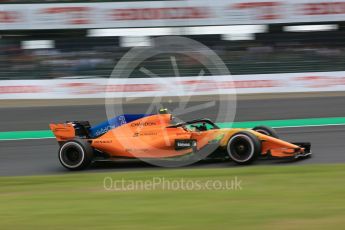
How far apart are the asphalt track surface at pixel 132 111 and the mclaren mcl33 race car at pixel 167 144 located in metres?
0.19

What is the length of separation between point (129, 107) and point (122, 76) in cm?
363

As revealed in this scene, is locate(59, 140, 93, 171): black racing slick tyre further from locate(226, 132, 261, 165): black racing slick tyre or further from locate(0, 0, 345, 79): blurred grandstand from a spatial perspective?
locate(0, 0, 345, 79): blurred grandstand

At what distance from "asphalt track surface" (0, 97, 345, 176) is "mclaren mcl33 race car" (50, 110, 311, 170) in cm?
19

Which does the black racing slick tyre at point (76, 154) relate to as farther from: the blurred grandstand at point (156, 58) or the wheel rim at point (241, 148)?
the blurred grandstand at point (156, 58)

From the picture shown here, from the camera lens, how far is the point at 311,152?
29.2 ft

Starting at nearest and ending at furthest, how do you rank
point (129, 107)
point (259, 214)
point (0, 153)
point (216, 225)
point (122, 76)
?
point (216, 225)
point (259, 214)
point (0, 153)
point (129, 107)
point (122, 76)

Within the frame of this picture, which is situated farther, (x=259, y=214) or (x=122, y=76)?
(x=122, y=76)

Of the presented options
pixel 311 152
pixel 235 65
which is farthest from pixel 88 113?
pixel 311 152

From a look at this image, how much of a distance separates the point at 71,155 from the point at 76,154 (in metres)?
0.08

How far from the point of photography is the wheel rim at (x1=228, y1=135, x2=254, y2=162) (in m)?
7.61

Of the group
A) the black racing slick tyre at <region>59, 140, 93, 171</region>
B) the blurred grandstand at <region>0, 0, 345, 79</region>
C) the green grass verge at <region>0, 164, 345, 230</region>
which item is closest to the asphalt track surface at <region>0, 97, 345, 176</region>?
the black racing slick tyre at <region>59, 140, 93, 171</region>

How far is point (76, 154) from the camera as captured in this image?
26.9 ft

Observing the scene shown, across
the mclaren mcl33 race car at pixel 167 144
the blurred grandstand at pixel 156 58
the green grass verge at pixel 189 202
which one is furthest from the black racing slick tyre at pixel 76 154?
the blurred grandstand at pixel 156 58

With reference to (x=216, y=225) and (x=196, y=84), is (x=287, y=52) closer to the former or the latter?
(x=196, y=84)
